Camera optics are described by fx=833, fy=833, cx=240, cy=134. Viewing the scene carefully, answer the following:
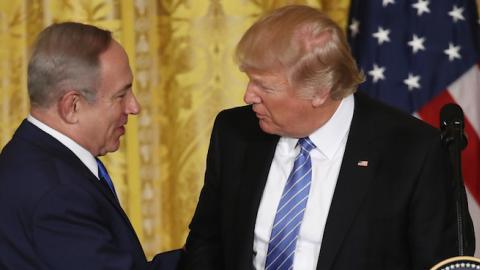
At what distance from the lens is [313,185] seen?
7.82 feet

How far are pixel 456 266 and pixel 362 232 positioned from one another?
0.70m

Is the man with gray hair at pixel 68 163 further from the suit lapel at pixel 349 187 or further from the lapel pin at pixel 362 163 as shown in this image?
the lapel pin at pixel 362 163

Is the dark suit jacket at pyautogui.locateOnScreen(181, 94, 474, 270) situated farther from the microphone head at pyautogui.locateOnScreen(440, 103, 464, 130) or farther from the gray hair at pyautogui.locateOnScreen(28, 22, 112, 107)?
the gray hair at pyautogui.locateOnScreen(28, 22, 112, 107)

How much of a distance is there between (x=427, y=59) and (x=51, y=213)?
2.15m

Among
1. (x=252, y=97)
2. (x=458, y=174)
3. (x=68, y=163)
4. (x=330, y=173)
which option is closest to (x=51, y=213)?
(x=68, y=163)

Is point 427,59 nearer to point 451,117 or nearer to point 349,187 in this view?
point 349,187

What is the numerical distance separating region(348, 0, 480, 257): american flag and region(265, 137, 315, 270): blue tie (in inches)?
54.2

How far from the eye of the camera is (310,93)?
7.76 feet

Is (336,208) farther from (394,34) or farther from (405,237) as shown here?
(394,34)

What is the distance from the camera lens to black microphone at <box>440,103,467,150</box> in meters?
2.02

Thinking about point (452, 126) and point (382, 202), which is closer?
point (452, 126)

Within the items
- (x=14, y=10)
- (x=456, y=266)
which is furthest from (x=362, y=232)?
(x=14, y=10)

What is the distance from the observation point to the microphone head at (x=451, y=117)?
6.66ft

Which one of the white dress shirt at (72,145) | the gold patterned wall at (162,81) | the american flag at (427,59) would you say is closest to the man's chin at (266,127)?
the white dress shirt at (72,145)
